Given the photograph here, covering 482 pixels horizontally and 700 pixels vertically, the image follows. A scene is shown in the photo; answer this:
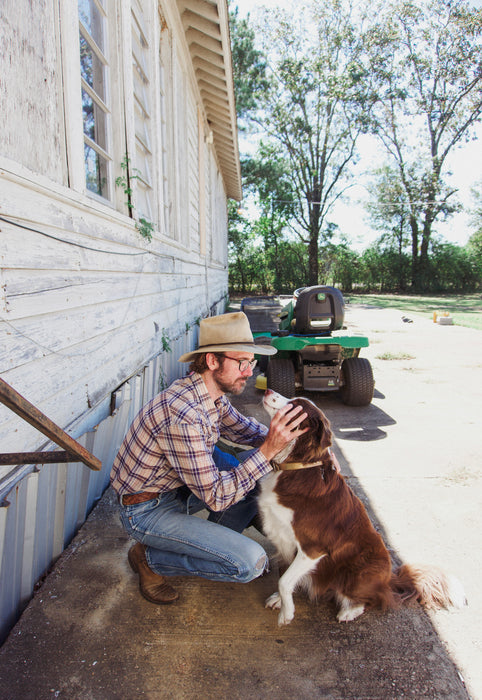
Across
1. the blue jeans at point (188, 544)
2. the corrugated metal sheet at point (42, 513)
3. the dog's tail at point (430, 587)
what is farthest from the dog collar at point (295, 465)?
the corrugated metal sheet at point (42, 513)

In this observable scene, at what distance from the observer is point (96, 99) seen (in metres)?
3.21

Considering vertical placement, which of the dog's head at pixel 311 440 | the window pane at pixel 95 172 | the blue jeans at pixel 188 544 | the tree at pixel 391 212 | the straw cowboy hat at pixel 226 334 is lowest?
the blue jeans at pixel 188 544

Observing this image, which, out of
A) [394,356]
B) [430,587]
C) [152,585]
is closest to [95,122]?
[152,585]

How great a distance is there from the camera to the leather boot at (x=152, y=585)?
83.4 inches

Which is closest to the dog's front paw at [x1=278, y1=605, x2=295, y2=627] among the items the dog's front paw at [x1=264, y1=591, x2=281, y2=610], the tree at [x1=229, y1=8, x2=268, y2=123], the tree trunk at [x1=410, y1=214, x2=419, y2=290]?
the dog's front paw at [x1=264, y1=591, x2=281, y2=610]

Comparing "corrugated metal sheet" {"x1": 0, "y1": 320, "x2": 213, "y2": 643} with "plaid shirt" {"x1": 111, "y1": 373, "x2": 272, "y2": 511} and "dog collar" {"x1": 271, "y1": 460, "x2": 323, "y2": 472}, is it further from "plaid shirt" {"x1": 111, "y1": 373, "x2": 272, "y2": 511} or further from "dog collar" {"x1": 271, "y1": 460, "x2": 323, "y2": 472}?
"dog collar" {"x1": 271, "y1": 460, "x2": 323, "y2": 472}

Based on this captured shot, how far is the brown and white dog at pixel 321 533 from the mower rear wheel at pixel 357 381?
10.8 ft

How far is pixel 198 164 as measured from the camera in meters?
8.60

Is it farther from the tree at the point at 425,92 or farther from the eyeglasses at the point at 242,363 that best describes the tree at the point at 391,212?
the eyeglasses at the point at 242,363

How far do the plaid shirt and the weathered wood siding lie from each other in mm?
507

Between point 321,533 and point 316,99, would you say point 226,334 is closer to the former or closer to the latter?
point 321,533

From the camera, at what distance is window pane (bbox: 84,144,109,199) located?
128 inches

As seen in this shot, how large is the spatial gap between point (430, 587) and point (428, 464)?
5.76 ft

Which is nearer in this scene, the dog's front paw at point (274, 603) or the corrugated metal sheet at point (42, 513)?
the corrugated metal sheet at point (42, 513)
